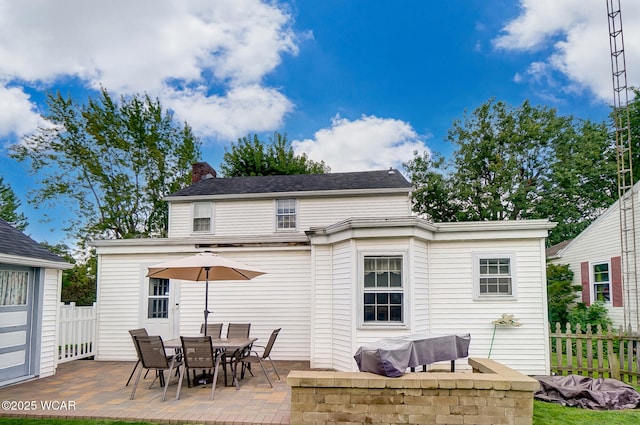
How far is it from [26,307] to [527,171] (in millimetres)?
23406

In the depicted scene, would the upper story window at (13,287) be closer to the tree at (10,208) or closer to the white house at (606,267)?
the white house at (606,267)

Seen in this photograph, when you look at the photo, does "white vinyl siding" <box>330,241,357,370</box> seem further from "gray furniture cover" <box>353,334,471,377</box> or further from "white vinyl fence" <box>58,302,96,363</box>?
"white vinyl fence" <box>58,302,96,363</box>

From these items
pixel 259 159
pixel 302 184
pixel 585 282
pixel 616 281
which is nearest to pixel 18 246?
pixel 302 184

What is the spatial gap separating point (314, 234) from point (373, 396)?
14.0 feet

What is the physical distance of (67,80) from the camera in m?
21.4

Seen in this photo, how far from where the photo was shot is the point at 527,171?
2266 cm

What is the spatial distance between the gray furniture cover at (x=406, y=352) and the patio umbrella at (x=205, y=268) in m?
3.06

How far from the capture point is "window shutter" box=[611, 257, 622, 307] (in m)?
11.6

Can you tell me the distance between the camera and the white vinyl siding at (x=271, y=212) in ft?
44.3

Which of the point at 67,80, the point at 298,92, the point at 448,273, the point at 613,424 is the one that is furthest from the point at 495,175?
the point at 67,80

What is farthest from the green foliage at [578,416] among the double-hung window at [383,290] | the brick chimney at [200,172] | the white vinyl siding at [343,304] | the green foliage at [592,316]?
the brick chimney at [200,172]

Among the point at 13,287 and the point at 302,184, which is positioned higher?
the point at 302,184

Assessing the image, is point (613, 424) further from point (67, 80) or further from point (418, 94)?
point (67, 80)

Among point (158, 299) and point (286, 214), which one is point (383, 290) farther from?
point (286, 214)
